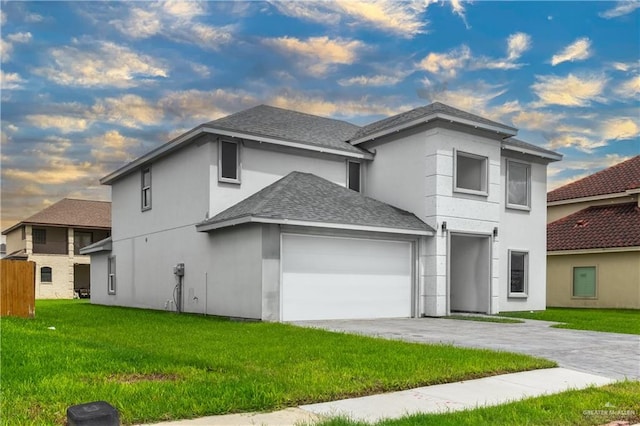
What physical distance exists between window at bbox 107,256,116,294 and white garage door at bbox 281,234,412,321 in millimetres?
13427

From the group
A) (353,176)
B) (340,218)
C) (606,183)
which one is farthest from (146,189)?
(606,183)

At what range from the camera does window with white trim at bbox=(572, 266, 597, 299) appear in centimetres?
2484

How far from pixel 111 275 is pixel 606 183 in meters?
24.5

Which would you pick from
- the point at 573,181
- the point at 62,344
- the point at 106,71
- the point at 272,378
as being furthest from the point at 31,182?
the point at 573,181

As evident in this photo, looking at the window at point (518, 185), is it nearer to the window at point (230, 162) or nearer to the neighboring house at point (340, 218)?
the neighboring house at point (340, 218)

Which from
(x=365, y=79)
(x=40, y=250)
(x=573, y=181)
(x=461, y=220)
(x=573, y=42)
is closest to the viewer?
(x=461, y=220)

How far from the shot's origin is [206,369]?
7.70m

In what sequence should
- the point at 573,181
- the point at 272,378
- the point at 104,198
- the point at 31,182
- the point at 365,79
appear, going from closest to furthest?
the point at 272,378 → the point at 365,79 → the point at 31,182 → the point at 573,181 → the point at 104,198

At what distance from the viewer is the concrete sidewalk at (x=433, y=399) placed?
215 inches

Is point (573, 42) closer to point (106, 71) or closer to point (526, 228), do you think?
point (526, 228)

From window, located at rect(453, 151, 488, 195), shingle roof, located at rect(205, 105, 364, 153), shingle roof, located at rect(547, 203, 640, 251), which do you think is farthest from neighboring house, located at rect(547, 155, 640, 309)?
shingle roof, located at rect(205, 105, 364, 153)

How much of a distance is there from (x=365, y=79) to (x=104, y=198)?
1474 inches

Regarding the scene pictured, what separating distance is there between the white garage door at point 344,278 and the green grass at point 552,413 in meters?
10.1

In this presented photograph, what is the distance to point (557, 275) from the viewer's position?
1039 inches
